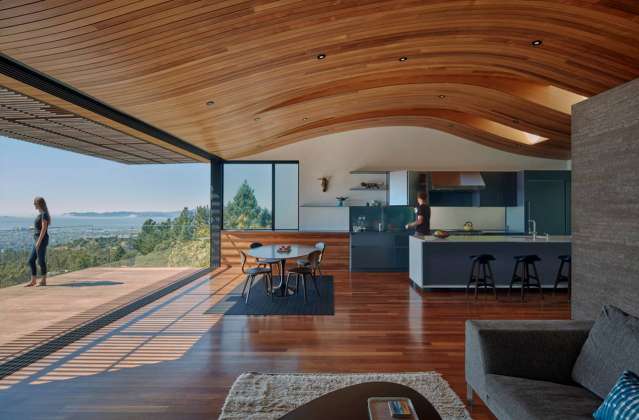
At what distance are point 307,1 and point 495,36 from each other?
2.12 meters

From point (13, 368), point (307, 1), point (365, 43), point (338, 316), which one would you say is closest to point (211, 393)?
point (13, 368)

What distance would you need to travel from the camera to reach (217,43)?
3.08 m

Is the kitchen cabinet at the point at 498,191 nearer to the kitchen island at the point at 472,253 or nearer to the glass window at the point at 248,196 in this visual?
the kitchen island at the point at 472,253

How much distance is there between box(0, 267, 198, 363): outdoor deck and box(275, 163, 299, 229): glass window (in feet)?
7.84

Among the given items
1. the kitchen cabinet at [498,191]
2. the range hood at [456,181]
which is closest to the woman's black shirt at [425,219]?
the range hood at [456,181]

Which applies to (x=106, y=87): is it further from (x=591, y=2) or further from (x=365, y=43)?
(x=591, y=2)

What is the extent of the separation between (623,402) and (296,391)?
1.99 meters

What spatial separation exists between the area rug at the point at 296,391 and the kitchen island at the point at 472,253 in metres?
3.30

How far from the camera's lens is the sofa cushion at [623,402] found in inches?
59.9

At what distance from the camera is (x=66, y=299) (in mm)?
5500

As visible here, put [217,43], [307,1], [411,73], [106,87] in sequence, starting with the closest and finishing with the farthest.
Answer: [307,1] → [217,43] → [106,87] → [411,73]

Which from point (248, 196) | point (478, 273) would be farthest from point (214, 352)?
point (248, 196)

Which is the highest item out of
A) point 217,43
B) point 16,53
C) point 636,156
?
point 217,43

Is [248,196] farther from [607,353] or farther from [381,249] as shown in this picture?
[607,353]
